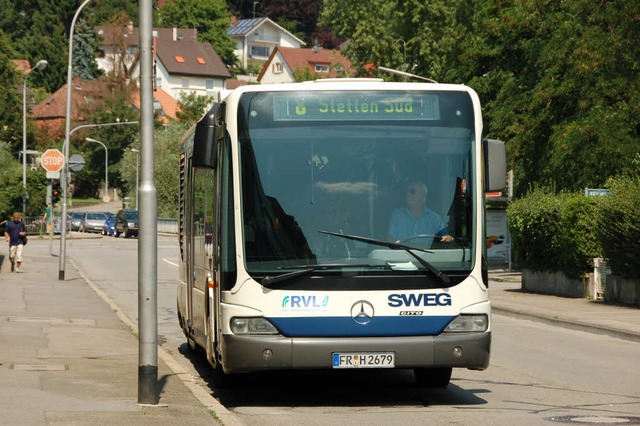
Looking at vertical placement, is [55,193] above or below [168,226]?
above

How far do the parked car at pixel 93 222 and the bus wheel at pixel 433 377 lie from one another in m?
76.5

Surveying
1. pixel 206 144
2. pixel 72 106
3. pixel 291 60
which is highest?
pixel 291 60

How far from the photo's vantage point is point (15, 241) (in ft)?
127

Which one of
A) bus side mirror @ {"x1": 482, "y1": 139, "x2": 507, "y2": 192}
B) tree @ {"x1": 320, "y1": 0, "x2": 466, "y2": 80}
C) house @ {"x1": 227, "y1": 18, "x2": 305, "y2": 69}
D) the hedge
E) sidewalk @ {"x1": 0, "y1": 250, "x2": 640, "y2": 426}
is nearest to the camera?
sidewalk @ {"x1": 0, "y1": 250, "x2": 640, "y2": 426}

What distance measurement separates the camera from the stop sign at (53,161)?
4466 centimetres

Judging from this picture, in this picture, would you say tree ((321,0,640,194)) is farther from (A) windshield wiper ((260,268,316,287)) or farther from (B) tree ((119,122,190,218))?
(B) tree ((119,122,190,218))

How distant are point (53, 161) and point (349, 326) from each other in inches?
1370

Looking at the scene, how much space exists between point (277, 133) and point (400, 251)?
1511 millimetres

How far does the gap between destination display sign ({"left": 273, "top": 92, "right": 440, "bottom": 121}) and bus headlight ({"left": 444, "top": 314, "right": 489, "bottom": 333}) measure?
6.01 feet

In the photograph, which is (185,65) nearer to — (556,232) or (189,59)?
(189,59)

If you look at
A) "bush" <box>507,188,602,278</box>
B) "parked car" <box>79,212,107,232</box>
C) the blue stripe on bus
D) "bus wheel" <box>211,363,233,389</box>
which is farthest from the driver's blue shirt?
"parked car" <box>79,212,107,232</box>

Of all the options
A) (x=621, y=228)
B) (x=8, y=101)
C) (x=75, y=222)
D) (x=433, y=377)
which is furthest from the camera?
(x=8, y=101)

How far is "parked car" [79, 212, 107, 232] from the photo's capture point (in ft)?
291

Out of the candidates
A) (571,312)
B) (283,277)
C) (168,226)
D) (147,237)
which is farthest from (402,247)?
(168,226)
